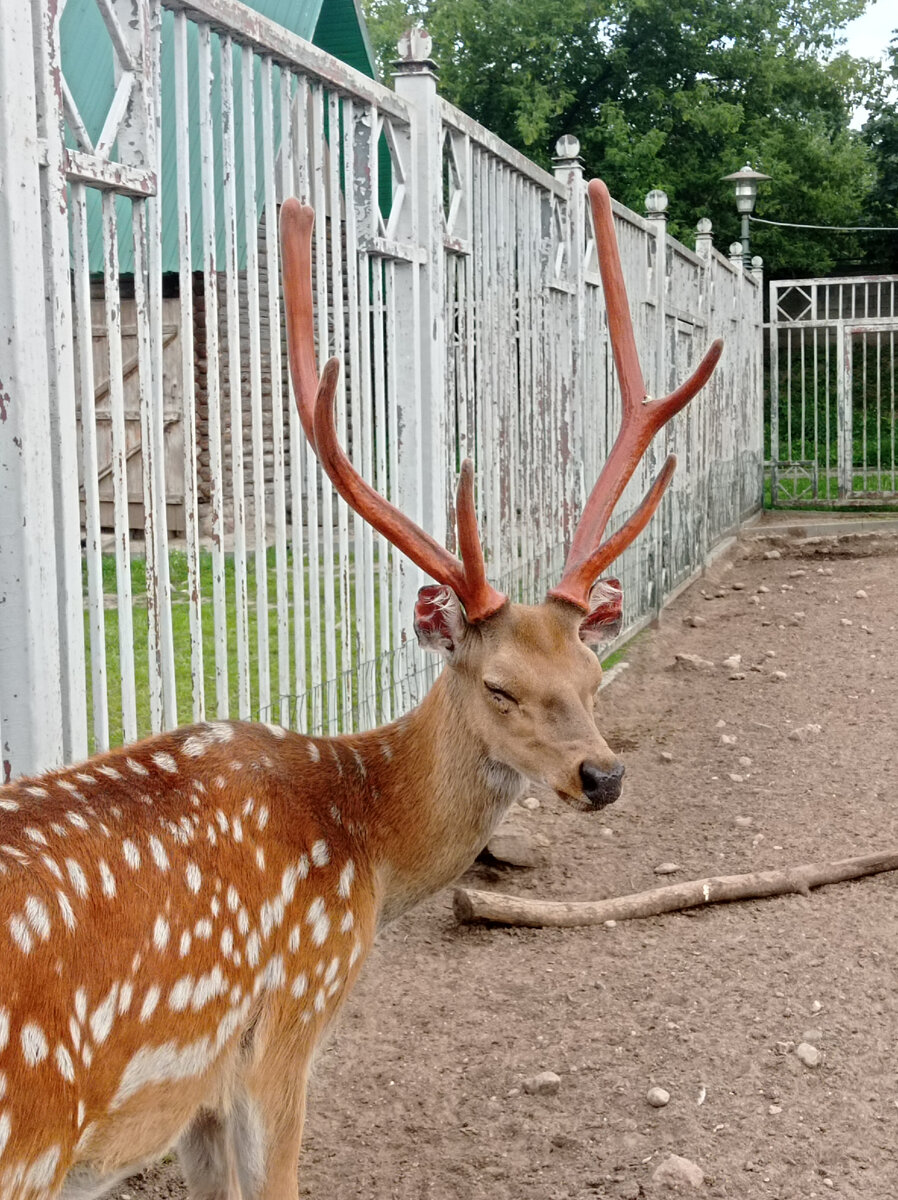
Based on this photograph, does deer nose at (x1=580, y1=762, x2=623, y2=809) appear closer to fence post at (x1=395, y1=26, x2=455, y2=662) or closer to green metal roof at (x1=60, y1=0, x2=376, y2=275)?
fence post at (x1=395, y1=26, x2=455, y2=662)

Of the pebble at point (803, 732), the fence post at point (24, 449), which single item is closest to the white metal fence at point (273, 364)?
the fence post at point (24, 449)

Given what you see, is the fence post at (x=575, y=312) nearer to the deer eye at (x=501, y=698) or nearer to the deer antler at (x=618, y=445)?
the deer antler at (x=618, y=445)

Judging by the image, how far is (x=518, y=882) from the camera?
5.24m

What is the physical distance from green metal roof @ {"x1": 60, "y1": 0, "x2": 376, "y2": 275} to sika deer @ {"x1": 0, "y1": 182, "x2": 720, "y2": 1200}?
6058 millimetres

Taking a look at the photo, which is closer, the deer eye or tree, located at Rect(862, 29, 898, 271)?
the deer eye

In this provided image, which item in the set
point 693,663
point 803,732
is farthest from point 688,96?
point 803,732

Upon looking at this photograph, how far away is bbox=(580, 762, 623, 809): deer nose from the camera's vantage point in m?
2.99

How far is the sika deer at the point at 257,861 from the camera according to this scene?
2262 millimetres

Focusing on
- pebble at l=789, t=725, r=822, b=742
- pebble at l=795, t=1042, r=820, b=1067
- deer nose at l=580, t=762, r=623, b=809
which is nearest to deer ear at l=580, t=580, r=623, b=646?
deer nose at l=580, t=762, r=623, b=809

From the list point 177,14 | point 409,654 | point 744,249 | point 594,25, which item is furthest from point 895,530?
point 594,25

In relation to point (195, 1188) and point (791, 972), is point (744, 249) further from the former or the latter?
point (195, 1188)

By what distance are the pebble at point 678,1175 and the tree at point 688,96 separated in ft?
78.7

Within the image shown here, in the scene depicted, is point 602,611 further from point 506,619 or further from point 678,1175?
point 678,1175

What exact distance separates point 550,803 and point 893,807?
145 centimetres
